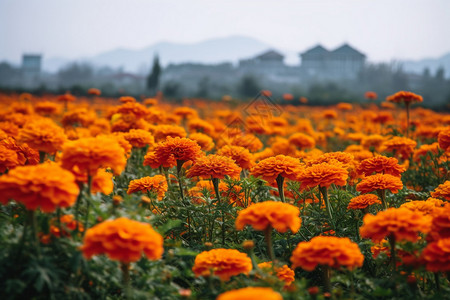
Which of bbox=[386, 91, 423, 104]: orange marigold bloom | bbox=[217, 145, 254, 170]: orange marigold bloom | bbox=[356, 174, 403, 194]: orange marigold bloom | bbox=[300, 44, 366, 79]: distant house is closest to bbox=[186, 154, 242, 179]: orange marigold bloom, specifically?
bbox=[217, 145, 254, 170]: orange marigold bloom

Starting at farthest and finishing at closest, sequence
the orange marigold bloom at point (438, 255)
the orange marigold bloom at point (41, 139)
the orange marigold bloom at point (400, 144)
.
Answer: the orange marigold bloom at point (400, 144)
the orange marigold bloom at point (41, 139)
the orange marigold bloom at point (438, 255)

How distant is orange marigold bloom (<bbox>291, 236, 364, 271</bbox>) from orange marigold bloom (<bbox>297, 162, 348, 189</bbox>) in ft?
2.20

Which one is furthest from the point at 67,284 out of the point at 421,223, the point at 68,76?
the point at 68,76

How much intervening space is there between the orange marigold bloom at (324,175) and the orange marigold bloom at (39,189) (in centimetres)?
150

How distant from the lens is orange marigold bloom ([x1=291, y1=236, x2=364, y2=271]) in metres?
1.73

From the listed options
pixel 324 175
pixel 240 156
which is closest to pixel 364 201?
pixel 324 175

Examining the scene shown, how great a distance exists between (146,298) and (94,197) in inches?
20.9

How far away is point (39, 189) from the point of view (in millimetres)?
1503

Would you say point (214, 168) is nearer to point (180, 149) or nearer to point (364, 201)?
point (180, 149)

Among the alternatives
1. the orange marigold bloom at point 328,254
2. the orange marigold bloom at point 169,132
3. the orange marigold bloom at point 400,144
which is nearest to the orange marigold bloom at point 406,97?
the orange marigold bloom at point 400,144

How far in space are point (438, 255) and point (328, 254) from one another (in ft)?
1.60

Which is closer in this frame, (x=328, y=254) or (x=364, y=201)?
(x=328, y=254)

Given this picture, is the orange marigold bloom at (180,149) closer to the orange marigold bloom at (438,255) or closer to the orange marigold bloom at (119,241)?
the orange marigold bloom at (119,241)

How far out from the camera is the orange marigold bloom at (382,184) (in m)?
2.52
